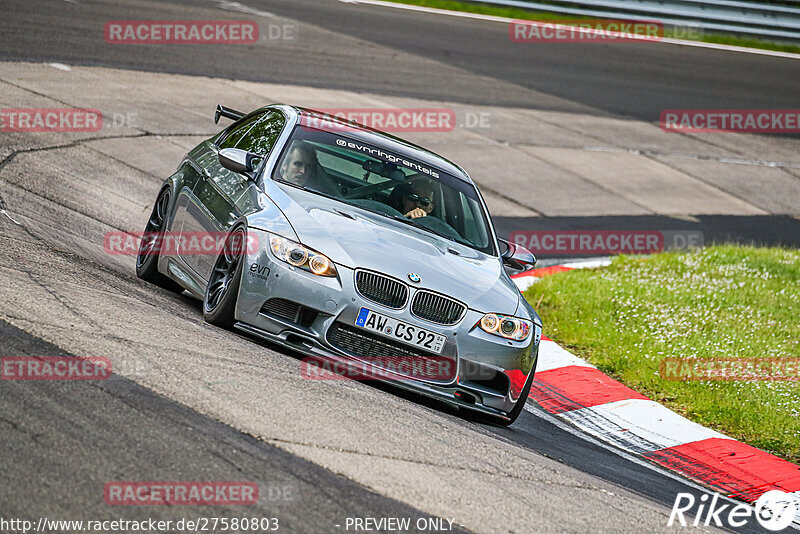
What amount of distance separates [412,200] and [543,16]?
20.1 m

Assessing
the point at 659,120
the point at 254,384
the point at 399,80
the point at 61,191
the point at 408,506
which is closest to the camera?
the point at 408,506

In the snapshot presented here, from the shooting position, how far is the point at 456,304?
6328 mm

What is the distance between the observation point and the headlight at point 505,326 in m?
6.38

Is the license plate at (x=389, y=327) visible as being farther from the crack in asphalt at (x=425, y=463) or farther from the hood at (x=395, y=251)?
the crack in asphalt at (x=425, y=463)

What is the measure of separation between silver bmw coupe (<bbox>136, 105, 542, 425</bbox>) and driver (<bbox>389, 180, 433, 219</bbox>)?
0.03 ft

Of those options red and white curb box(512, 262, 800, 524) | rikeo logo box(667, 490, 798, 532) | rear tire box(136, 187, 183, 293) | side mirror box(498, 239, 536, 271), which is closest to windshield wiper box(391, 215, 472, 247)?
side mirror box(498, 239, 536, 271)

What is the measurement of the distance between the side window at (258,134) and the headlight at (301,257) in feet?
4.68

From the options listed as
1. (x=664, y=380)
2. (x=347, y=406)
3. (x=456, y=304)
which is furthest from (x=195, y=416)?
(x=664, y=380)

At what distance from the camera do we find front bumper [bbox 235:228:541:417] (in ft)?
20.0

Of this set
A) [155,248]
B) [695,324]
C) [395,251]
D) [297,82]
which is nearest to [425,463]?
[395,251]

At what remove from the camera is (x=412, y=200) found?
743cm

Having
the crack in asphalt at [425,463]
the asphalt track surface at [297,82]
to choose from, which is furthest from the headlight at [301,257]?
the crack in asphalt at [425,463]

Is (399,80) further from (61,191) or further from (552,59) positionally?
(61,191)

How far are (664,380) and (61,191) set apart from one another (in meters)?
5.92
